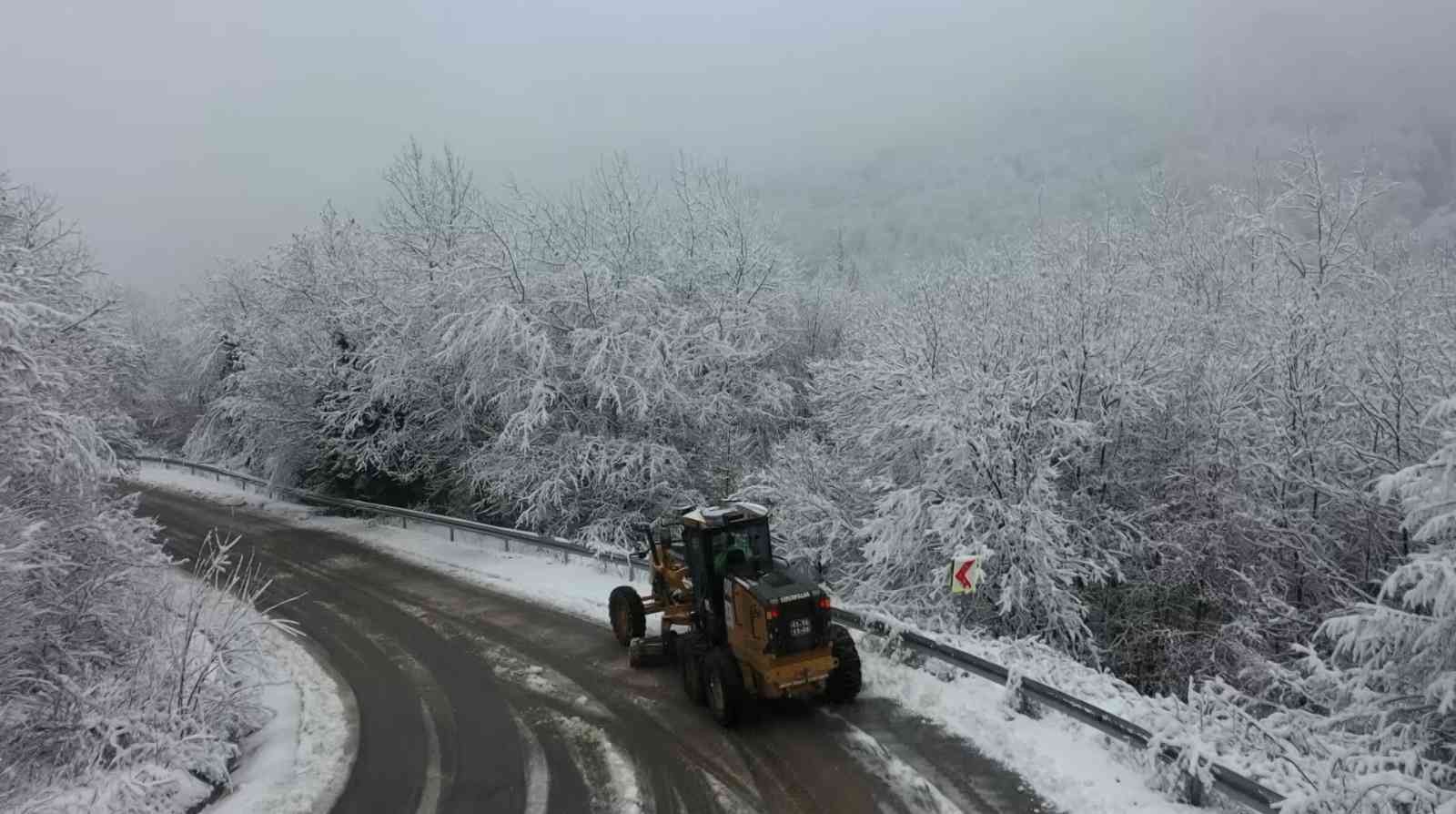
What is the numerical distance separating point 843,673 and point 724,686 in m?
1.38

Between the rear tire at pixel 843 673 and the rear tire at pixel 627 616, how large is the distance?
11.1ft

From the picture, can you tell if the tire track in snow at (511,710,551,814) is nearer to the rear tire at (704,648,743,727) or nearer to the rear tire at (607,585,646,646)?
the rear tire at (704,648,743,727)

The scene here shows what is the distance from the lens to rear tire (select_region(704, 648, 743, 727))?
8.80 metres

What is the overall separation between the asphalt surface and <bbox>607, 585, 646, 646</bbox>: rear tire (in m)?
0.25

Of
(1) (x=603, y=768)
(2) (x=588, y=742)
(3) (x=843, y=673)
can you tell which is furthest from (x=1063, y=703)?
(2) (x=588, y=742)

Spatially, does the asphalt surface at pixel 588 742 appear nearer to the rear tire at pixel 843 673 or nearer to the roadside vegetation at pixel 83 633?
the rear tire at pixel 843 673

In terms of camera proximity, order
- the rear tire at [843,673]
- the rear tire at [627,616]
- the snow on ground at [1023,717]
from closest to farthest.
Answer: the snow on ground at [1023,717] → the rear tire at [843,673] → the rear tire at [627,616]

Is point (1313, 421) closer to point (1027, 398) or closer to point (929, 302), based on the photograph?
point (1027, 398)

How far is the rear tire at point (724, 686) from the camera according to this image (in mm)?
8797

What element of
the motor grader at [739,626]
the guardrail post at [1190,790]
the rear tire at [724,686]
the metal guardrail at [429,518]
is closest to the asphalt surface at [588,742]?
the rear tire at [724,686]

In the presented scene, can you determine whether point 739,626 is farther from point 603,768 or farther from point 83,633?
point 83,633

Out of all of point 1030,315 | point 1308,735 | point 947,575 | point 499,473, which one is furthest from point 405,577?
point 1308,735

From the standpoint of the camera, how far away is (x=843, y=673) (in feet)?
29.9

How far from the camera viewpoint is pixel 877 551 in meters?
13.8
